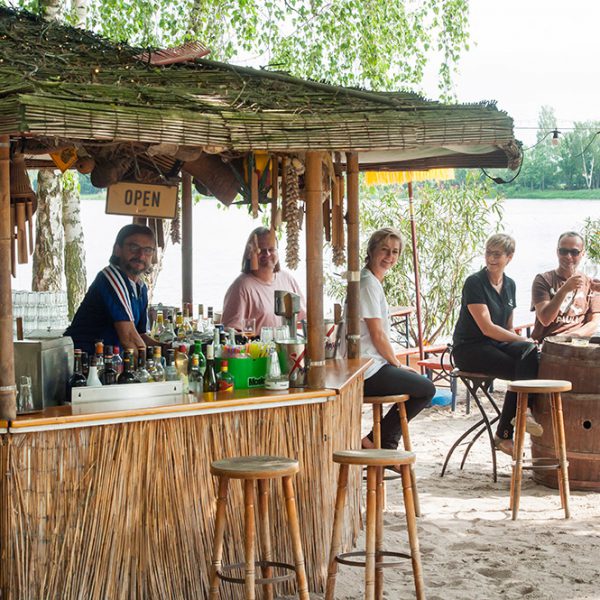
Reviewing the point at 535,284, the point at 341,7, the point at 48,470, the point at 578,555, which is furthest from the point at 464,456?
the point at 341,7

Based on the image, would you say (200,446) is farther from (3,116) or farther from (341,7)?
(341,7)

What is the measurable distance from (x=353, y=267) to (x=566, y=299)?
206 centimetres

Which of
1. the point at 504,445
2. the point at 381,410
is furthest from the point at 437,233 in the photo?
the point at 381,410

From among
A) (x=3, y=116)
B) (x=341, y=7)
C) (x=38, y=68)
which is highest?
(x=341, y=7)

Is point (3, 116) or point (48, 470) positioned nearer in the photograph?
point (3, 116)

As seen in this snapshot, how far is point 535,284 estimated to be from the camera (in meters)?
7.28

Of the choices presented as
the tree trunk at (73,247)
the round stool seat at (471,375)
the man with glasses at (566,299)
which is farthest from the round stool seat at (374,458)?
the tree trunk at (73,247)

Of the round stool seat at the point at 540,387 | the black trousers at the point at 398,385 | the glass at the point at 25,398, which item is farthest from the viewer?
the round stool seat at the point at 540,387

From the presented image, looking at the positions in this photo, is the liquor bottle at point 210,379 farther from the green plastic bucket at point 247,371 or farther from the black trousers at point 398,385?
the black trousers at point 398,385

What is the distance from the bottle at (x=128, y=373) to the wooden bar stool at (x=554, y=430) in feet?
8.58

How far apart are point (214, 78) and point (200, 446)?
188 centimetres

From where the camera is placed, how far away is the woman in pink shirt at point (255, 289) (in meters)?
6.77

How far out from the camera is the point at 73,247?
38.2ft

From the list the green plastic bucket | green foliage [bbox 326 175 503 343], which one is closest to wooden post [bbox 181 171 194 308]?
the green plastic bucket
